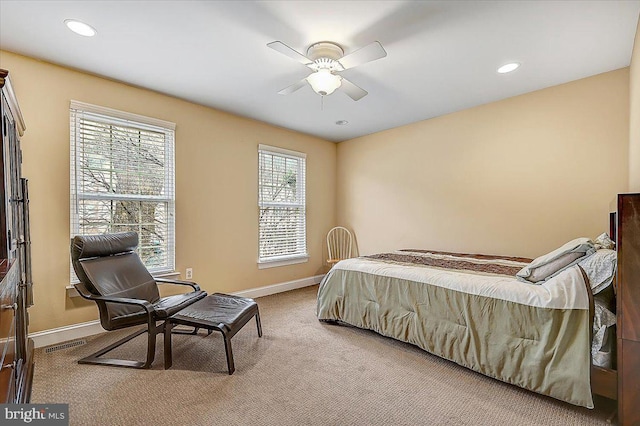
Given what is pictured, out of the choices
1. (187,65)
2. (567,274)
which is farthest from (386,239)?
(187,65)

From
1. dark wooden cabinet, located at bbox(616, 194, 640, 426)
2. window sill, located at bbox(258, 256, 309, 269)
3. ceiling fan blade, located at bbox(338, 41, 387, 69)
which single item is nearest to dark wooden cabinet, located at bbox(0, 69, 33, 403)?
ceiling fan blade, located at bbox(338, 41, 387, 69)

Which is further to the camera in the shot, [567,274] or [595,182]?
[595,182]

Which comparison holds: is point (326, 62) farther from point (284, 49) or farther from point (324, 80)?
point (284, 49)

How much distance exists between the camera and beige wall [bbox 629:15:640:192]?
226cm

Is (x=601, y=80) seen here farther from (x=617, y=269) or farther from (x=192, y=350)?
(x=192, y=350)

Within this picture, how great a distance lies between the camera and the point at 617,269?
1623mm

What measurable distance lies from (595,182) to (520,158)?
2.29ft

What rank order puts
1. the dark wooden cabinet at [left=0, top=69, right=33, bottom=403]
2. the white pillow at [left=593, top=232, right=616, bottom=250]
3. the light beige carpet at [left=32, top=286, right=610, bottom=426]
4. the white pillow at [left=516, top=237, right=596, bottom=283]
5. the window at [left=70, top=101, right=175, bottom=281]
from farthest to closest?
the window at [left=70, top=101, right=175, bottom=281] < the white pillow at [left=593, top=232, right=616, bottom=250] < the white pillow at [left=516, top=237, right=596, bottom=283] < the light beige carpet at [left=32, top=286, right=610, bottom=426] < the dark wooden cabinet at [left=0, top=69, right=33, bottom=403]

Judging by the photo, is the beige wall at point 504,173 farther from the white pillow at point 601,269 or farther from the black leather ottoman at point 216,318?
the black leather ottoman at point 216,318

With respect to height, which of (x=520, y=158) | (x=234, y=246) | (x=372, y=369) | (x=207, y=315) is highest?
(x=520, y=158)

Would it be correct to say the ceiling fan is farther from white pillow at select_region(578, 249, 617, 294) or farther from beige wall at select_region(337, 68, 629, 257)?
beige wall at select_region(337, 68, 629, 257)

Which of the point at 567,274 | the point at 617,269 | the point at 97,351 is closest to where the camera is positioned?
the point at 617,269

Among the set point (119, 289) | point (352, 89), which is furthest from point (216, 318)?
point (352, 89)

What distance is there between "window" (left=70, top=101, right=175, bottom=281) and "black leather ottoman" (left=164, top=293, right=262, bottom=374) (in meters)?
1.14
